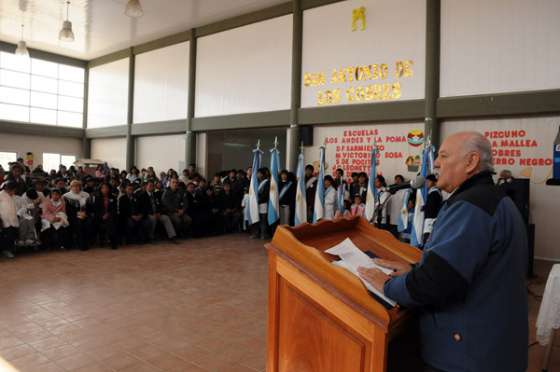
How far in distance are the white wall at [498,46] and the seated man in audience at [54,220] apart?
6961mm

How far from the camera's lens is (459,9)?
24.2ft

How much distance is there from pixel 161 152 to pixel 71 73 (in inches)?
218

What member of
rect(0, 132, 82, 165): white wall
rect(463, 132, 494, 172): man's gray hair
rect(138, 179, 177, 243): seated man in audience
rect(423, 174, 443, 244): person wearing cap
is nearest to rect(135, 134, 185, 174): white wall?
rect(0, 132, 82, 165): white wall

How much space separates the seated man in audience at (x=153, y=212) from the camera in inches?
290

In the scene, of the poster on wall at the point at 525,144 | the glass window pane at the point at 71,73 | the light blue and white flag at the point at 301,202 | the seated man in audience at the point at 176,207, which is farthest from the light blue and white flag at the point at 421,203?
the glass window pane at the point at 71,73

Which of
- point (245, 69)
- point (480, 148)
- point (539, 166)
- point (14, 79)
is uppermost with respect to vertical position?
point (14, 79)

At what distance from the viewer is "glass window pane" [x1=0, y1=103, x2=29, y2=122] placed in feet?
43.9

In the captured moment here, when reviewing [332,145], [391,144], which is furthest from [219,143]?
[391,144]

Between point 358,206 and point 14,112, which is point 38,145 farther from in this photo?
point 358,206

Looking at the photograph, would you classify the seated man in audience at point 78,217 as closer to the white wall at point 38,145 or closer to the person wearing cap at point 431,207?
the person wearing cap at point 431,207

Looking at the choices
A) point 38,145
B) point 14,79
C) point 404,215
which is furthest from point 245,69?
point 38,145

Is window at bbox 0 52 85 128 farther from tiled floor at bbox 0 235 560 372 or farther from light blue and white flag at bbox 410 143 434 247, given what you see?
light blue and white flag at bbox 410 143 434 247

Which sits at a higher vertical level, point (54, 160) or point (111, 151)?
point (111, 151)

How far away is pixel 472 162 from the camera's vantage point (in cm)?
125
